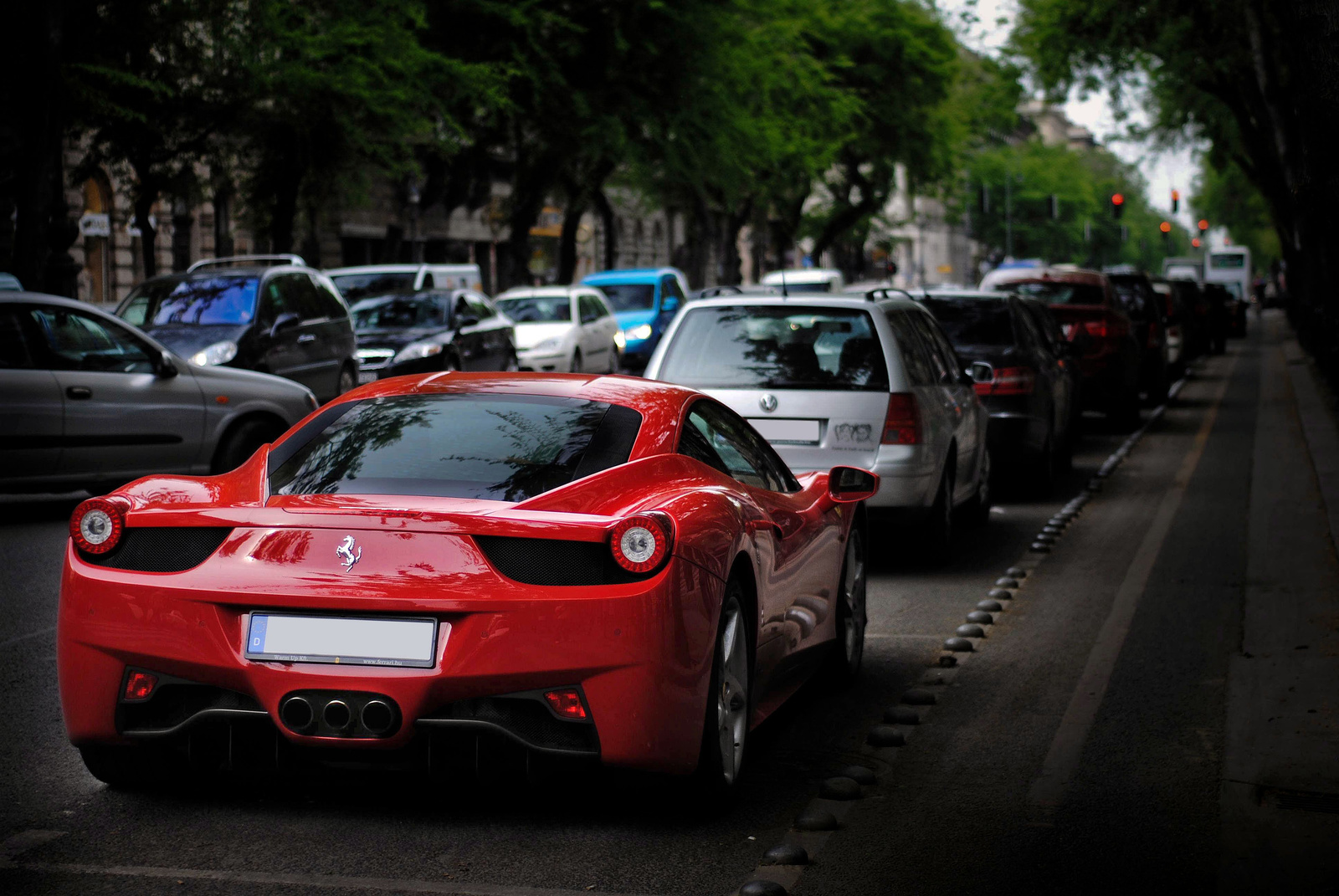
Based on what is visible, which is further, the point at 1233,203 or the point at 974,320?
the point at 1233,203

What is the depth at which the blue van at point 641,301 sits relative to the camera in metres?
32.1

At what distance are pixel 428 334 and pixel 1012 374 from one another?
10161mm

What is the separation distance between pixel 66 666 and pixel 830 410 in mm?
5868

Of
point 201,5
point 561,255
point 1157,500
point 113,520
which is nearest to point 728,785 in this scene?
point 113,520

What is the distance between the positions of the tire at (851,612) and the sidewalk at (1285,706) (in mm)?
1407

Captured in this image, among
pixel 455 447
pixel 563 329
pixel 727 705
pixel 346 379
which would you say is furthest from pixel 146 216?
pixel 727 705

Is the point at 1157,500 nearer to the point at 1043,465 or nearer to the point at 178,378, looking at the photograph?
the point at 1043,465

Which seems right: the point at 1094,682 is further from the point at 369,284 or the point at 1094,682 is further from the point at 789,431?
the point at 369,284

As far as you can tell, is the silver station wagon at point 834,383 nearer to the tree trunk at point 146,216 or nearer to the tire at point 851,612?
the tire at point 851,612

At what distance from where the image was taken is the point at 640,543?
474cm

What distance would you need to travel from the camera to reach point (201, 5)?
2569 cm

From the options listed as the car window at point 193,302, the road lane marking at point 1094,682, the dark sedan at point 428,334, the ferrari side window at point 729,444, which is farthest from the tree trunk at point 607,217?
Answer: the ferrari side window at point 729,444

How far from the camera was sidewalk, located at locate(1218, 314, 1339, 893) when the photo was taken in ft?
16.2

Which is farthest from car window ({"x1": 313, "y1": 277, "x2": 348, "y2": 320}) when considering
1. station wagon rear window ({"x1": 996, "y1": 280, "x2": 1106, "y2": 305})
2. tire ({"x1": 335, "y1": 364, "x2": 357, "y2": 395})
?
station wagon rear window ({"x1": 996, "y1": 280, "x2": 1106, "y2": 305})
